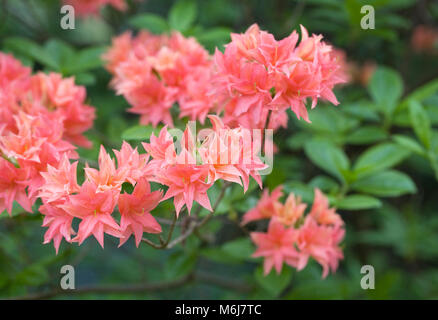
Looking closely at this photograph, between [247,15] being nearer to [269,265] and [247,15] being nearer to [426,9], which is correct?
[426,9]

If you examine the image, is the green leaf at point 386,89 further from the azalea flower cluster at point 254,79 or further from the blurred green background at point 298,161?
the azalea flower cluster at point 254,79

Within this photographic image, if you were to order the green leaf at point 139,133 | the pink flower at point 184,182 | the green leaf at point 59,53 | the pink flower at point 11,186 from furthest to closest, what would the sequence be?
the green leaf at point 59,53
the green leaf at point 139,133
the pink flower at point 11,186
the pink flower at point 184,182

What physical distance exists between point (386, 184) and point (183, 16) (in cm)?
91

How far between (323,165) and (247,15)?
2.82ft

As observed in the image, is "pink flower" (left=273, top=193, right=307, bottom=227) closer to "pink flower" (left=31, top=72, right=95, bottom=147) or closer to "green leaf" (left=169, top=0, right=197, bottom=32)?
"pink flower" (left=31, top=72, right=95, bottom=147)

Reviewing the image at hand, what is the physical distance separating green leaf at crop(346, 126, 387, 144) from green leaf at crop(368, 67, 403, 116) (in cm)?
9

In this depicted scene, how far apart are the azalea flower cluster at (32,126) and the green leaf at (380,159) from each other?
812 mm

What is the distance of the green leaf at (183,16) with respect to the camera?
1.68 meters

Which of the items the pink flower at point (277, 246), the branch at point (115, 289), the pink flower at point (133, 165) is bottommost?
the branch at point (115, 289)

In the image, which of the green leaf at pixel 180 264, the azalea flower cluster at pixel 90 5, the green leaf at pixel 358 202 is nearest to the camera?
the green leaf at pixel 358 202

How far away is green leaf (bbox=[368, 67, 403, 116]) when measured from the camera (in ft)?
5.48

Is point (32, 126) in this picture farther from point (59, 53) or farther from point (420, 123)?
point (420, 123)

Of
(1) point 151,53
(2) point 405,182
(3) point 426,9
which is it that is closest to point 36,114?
(1) point 151,53

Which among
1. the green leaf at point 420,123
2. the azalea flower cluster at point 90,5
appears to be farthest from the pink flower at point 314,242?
the azalea flower cluster at point 90,5
